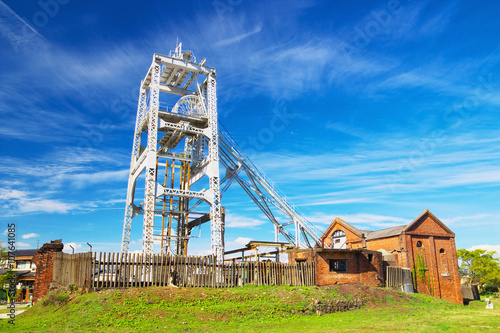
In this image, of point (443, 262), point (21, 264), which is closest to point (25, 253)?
point (21, 264)

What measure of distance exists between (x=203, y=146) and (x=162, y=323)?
22.5 m

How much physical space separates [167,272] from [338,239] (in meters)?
27.7

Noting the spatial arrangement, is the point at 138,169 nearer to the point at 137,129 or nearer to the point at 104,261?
the point at 137,129

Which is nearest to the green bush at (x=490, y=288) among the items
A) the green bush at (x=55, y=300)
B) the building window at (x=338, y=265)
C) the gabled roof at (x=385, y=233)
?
the gabled roof at (x=385, y=233)

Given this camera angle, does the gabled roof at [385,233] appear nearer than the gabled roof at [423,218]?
No

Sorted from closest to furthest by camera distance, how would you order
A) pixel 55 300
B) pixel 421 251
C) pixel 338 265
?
pixel 55 300 → pixel 338 265 → pixel 421 251

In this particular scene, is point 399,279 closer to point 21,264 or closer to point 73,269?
point 73,269

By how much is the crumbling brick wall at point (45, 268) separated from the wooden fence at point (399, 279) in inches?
987

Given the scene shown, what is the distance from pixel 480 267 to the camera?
187 ft

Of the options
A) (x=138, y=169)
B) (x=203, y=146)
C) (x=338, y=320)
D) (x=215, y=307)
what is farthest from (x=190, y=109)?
(x=338, y=320)

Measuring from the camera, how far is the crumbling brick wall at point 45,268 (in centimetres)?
2353

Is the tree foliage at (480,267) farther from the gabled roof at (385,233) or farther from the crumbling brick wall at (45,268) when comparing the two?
the crumbling brick wall at (45,268)

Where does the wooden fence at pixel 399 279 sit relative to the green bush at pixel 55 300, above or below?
below

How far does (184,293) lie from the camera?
1936cm
